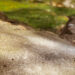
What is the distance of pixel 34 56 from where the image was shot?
15375 millimetres

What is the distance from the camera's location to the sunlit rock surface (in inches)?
531

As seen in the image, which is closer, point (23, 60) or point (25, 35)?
point (23, 60)

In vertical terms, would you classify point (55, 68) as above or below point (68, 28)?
above

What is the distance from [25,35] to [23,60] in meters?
5.56

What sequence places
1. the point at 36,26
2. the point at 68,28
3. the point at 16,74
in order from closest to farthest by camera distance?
the point at 16,74
the point at 68,28
the point at 36,26

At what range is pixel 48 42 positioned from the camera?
1894cm

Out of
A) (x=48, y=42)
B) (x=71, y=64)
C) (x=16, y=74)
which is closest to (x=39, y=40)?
(x=48, y=42)

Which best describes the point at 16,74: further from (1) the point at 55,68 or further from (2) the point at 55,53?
(2) the point at 55,53

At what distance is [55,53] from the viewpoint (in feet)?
54.6

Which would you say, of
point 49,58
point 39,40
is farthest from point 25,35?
point 49,58

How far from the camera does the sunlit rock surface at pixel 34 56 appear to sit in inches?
531

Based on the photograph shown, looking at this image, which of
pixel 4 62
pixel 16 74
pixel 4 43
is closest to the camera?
pixel 16 74

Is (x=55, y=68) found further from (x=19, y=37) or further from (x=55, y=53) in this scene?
(x=19, y=37)

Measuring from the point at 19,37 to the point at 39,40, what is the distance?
160cm
